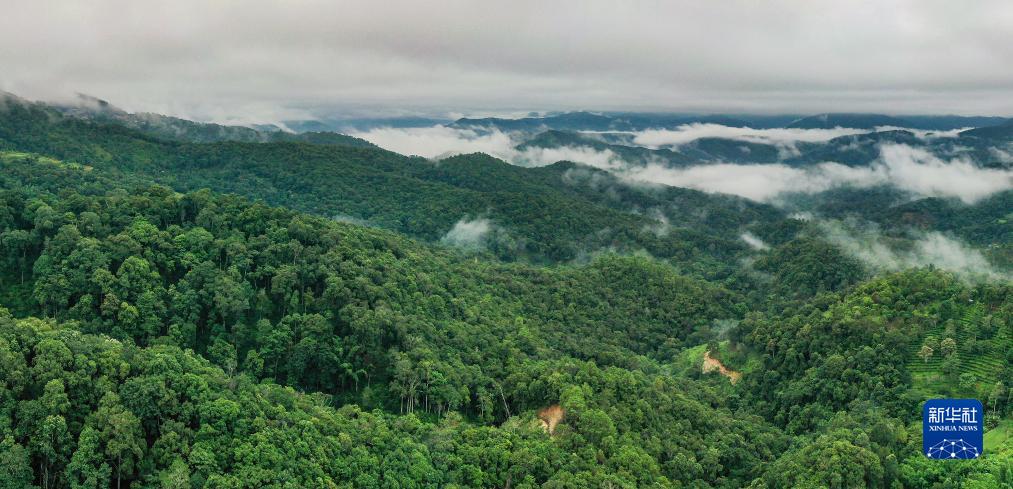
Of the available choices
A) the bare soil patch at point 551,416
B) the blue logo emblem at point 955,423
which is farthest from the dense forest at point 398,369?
the blue logo emblem at point 955,423

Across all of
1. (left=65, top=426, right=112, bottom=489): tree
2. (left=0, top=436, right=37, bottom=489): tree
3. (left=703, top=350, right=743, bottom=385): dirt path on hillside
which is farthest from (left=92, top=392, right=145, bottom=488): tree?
(left=703, top=350, right=743, bottom=385): dirt path on hillside

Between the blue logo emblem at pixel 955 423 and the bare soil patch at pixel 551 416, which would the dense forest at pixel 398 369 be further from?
the blue logo emblem at pixel 955 423

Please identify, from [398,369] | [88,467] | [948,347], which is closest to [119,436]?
[88,467]

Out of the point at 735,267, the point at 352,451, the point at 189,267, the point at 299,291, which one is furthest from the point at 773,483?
the point at 735,267

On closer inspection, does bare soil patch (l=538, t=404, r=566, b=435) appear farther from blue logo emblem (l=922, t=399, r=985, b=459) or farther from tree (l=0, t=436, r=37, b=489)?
tree (l=0, t=436, r=37, b=489)

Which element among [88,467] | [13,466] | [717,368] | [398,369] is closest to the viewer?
[13,466]

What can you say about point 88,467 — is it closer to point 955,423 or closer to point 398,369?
point 398,369
